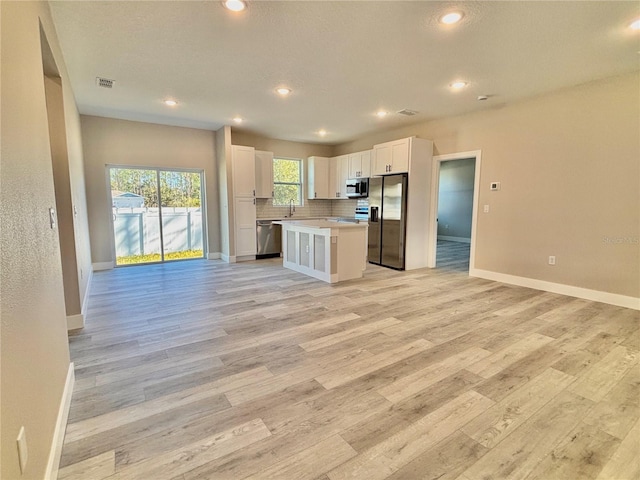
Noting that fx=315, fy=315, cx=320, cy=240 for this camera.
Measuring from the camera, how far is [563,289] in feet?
13.8

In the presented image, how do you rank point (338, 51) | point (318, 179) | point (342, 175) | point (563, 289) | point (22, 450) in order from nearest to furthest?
point (22, 450)
point (338, 51)
point (563, 289)
point (342, 175)
point (318, 179)

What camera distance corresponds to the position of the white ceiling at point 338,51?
7.95ft

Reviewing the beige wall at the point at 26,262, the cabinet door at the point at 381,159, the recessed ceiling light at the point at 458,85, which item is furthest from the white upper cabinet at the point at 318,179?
the beige wall at the point at 26,262

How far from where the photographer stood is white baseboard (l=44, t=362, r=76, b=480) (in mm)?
1396

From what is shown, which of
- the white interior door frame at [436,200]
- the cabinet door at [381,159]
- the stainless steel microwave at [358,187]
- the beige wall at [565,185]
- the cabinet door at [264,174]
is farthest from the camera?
the cabinet door at [264,174]

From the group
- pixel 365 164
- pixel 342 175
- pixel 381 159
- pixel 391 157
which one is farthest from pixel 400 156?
pixel 342 175

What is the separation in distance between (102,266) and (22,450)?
18.0 ft

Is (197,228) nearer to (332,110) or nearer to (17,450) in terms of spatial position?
(332,110)

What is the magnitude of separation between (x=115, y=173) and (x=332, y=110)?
4130 mm

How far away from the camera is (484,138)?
491 cm

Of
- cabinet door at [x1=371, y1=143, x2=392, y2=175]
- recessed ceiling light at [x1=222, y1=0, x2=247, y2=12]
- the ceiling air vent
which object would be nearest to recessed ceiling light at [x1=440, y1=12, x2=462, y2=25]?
recessed ceiling light at [x1=222, y1=0, x2=247, y2=12]

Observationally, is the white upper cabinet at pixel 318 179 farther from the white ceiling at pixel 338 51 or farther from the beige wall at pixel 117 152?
the white ceiling at pixel 338 51

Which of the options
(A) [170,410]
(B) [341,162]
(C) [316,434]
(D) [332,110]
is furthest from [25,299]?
(B) [341,162]

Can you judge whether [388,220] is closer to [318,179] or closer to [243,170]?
[318,179]
